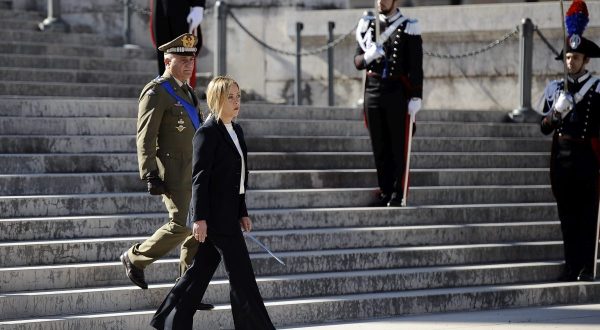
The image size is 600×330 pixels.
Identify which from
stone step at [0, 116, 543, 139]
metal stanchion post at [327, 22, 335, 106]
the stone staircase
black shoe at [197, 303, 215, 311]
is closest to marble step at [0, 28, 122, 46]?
the stone staircase

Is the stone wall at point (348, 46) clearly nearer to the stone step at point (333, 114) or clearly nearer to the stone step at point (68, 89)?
the stone step at point (333, 114)

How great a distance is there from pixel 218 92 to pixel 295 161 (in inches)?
148

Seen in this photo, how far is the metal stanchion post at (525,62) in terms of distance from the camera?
594 inches

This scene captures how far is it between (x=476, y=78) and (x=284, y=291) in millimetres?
7133

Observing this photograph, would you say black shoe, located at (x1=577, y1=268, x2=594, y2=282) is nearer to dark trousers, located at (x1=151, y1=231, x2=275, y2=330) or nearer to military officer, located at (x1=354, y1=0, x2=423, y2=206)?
military officer, located at (x1=354, y1=0, x2=423, y2=206)

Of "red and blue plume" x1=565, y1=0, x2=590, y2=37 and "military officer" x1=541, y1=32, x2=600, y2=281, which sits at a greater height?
"red and blue plume" x1=565, y1=0, x2=590, y2=37

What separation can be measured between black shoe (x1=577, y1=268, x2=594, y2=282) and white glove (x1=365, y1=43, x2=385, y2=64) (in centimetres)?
249

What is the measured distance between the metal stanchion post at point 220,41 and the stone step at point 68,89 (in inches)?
38.5

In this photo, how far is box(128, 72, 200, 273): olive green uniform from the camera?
9.11 metres

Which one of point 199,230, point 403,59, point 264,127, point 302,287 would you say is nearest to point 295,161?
point 264,127

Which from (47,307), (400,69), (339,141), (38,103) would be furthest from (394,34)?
(47,307)

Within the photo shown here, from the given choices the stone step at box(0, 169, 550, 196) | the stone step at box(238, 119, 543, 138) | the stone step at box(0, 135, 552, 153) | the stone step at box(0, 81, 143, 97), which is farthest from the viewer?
the stone step at box(0, 81, 143, 97)

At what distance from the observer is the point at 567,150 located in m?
11.4

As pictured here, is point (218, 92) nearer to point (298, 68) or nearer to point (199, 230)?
point (199, 230)
